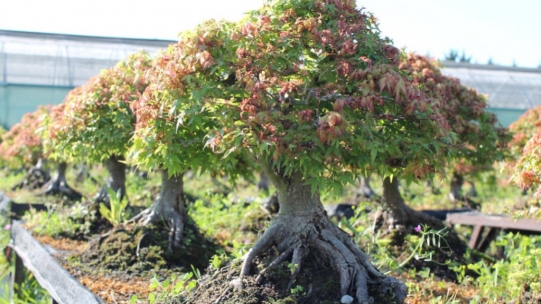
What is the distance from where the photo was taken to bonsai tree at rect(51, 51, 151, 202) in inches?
233

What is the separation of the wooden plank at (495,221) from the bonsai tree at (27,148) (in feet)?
22.1

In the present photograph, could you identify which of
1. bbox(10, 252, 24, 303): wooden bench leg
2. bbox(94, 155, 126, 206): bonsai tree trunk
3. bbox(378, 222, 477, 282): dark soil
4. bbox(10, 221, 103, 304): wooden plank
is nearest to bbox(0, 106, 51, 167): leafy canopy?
bbox(94, 155, 126, 206): bonsai tree trunk

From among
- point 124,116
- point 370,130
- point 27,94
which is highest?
point 370,130

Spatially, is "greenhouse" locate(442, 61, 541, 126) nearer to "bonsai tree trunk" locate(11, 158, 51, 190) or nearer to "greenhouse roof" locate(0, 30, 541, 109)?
"greenhouse roof" locate(0, 30, 541, 109)

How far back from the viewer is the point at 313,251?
4047 millimetres

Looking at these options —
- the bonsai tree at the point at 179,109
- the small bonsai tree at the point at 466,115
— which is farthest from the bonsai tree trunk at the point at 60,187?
the bonsai tree at the point at 179,109

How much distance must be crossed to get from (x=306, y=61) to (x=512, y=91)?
22.4 meters

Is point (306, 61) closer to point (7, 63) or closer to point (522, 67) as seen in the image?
point (7, 63)

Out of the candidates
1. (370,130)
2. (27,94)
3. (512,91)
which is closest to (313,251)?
(370,130)

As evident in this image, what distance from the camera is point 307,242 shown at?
159 inches

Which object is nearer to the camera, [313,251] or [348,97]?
[348,97]

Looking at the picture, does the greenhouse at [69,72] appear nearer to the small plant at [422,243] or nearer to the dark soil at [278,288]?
the small plant at [422,243]

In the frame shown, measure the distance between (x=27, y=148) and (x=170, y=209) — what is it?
7222 millimetres

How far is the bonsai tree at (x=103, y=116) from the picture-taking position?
19.4 feet
